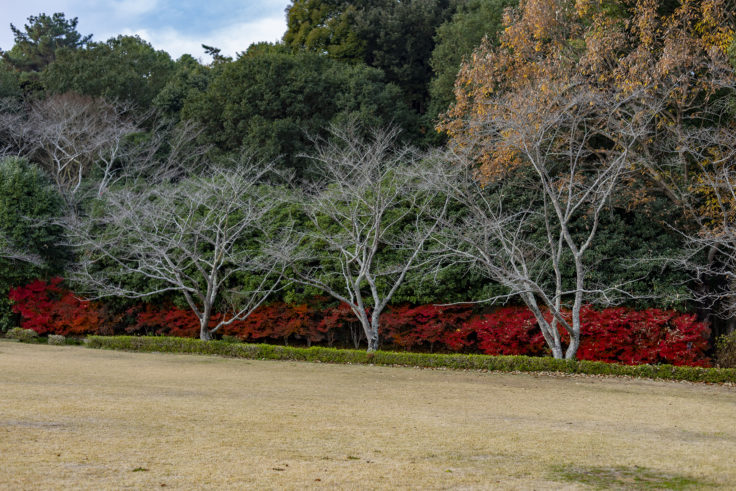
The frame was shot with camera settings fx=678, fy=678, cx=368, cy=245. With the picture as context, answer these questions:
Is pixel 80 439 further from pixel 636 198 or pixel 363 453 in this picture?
pixel 636 198

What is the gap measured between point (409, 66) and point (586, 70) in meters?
17.4

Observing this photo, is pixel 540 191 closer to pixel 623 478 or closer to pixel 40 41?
pixel 623 478

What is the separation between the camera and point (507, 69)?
19.0 metres

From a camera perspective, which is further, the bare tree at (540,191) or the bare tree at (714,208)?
the bare tree at (714,208)

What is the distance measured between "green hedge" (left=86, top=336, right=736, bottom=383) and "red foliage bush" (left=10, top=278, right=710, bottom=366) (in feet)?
8.57

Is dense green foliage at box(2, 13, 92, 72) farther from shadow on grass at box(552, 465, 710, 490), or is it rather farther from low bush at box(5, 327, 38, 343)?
shadow on grass at box(552, 465, 710, 490)

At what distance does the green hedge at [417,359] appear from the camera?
47.4 feet

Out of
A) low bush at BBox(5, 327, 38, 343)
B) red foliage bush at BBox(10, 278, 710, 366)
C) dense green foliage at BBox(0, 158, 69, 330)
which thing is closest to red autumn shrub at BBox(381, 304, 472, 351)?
red foliage bush at BBox(10, 278, 710, 366)

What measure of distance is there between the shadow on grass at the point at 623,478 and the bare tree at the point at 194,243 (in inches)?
562

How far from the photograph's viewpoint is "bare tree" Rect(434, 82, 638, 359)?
15766 mm

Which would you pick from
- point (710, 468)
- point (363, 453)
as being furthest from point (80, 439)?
point (710, 468)

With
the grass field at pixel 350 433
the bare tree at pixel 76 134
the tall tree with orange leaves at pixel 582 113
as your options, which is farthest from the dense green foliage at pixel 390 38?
the grass field at pixel 350 433

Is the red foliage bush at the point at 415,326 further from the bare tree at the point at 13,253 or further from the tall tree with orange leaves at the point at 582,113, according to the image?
the bare tree at the point at 13,253

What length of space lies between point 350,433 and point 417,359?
905cm
